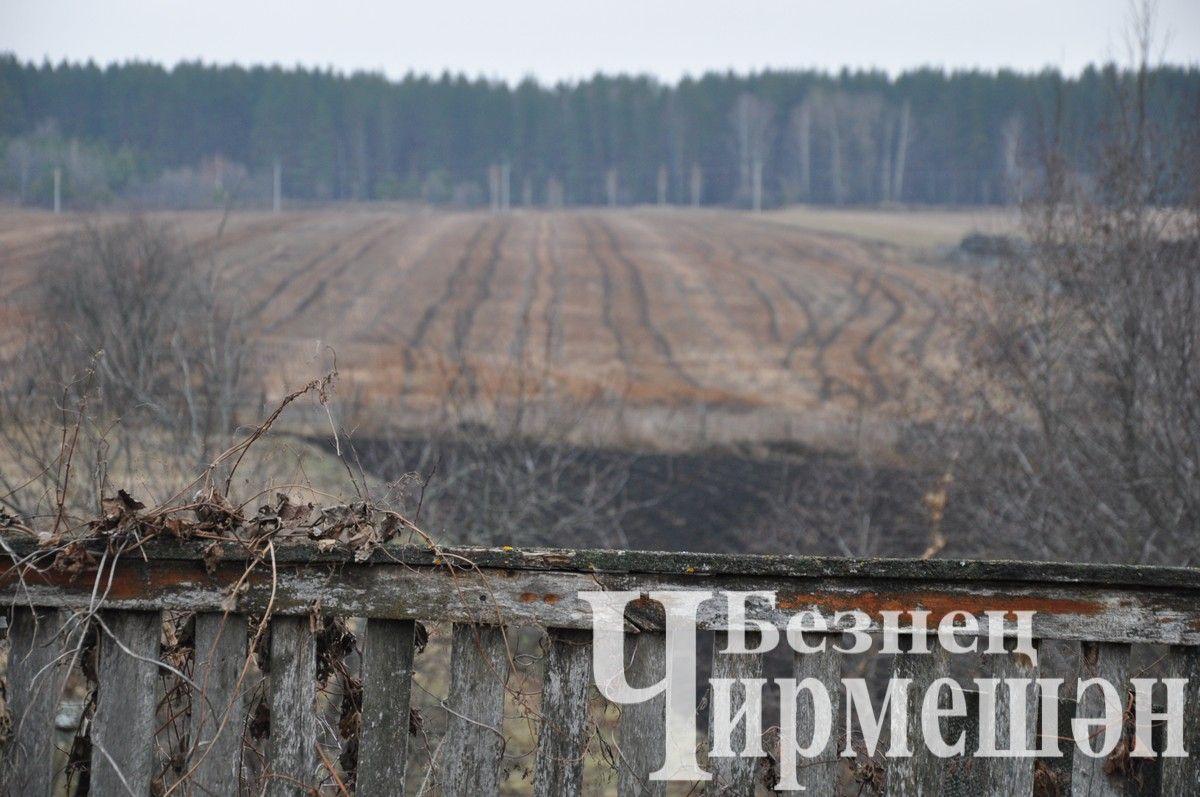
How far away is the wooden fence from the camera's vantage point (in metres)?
2.41

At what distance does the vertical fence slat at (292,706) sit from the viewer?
2.43m

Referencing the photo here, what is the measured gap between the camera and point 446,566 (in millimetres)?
2424

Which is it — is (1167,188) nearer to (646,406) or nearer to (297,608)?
(297,608)

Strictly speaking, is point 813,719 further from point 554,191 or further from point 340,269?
point 554,191

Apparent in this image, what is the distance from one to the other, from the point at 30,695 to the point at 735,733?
1.67 metres

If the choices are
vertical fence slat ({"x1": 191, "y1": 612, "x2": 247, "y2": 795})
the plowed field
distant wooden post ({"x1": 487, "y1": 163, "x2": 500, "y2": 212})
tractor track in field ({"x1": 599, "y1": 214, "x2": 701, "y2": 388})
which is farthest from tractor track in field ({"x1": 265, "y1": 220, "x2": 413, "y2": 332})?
vertical fence slat ({"x1": 191, "y1": 612, "x2": 247, "y2": 795})

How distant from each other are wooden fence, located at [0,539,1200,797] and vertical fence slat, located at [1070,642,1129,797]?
0.5 inches

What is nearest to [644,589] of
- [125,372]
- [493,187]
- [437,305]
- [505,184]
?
[125,372]

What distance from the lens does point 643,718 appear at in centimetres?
244

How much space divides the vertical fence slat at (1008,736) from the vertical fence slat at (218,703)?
5.77 feet

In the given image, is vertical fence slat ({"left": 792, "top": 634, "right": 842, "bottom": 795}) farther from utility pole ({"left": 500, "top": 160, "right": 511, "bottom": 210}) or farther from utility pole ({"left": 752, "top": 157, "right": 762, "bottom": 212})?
utility pole ({"left": 752, "top": 157, "right": 762, "bottom": 212})

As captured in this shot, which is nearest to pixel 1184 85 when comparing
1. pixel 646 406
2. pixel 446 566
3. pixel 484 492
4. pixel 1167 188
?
pixel 1167 188

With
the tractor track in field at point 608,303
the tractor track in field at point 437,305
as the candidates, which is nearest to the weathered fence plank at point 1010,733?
the tractor track in field at point 437,305

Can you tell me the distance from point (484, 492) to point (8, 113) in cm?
2171
